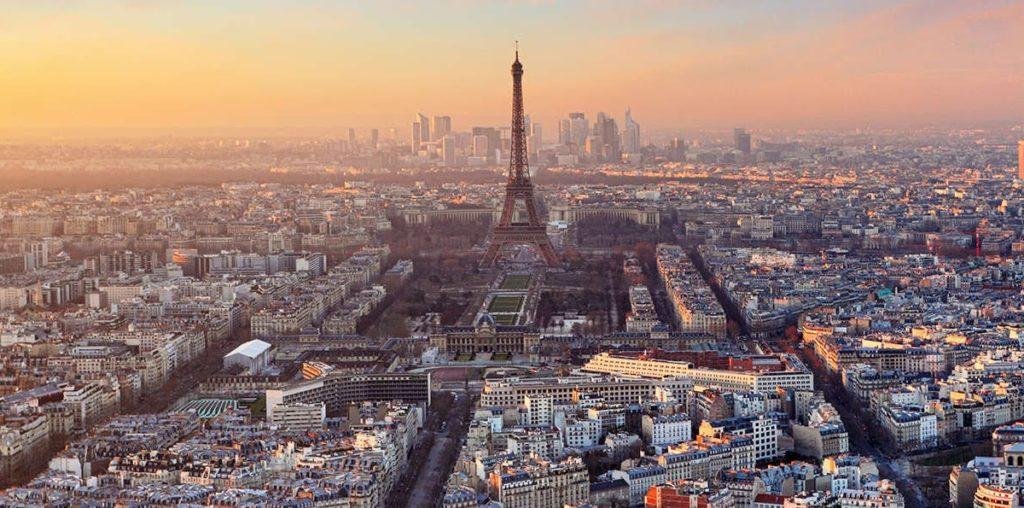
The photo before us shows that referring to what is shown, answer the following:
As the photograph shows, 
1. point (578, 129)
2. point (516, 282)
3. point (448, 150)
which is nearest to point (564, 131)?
point (578, 129)

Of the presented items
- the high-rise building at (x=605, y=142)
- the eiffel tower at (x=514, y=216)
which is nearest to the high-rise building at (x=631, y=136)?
the high-rise building at (x=605, y=142)

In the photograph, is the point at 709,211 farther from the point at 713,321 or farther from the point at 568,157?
the point at 568,157

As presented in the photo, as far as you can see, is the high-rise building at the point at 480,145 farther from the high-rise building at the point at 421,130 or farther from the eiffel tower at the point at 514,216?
the eiffel tower at the point at 514,216

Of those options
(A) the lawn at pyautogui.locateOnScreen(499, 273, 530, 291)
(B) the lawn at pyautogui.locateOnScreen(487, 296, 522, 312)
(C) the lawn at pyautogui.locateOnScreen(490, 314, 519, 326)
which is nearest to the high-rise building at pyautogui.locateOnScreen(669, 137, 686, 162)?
(A) the lawn at pyautogui.locateOnScreen(499, 273, 530, 291)

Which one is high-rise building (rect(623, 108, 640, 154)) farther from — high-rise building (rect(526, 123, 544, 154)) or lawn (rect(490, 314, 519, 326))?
lawn (rect(490, 314, 519, 326))

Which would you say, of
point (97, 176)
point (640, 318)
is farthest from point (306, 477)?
point (97, 176)
